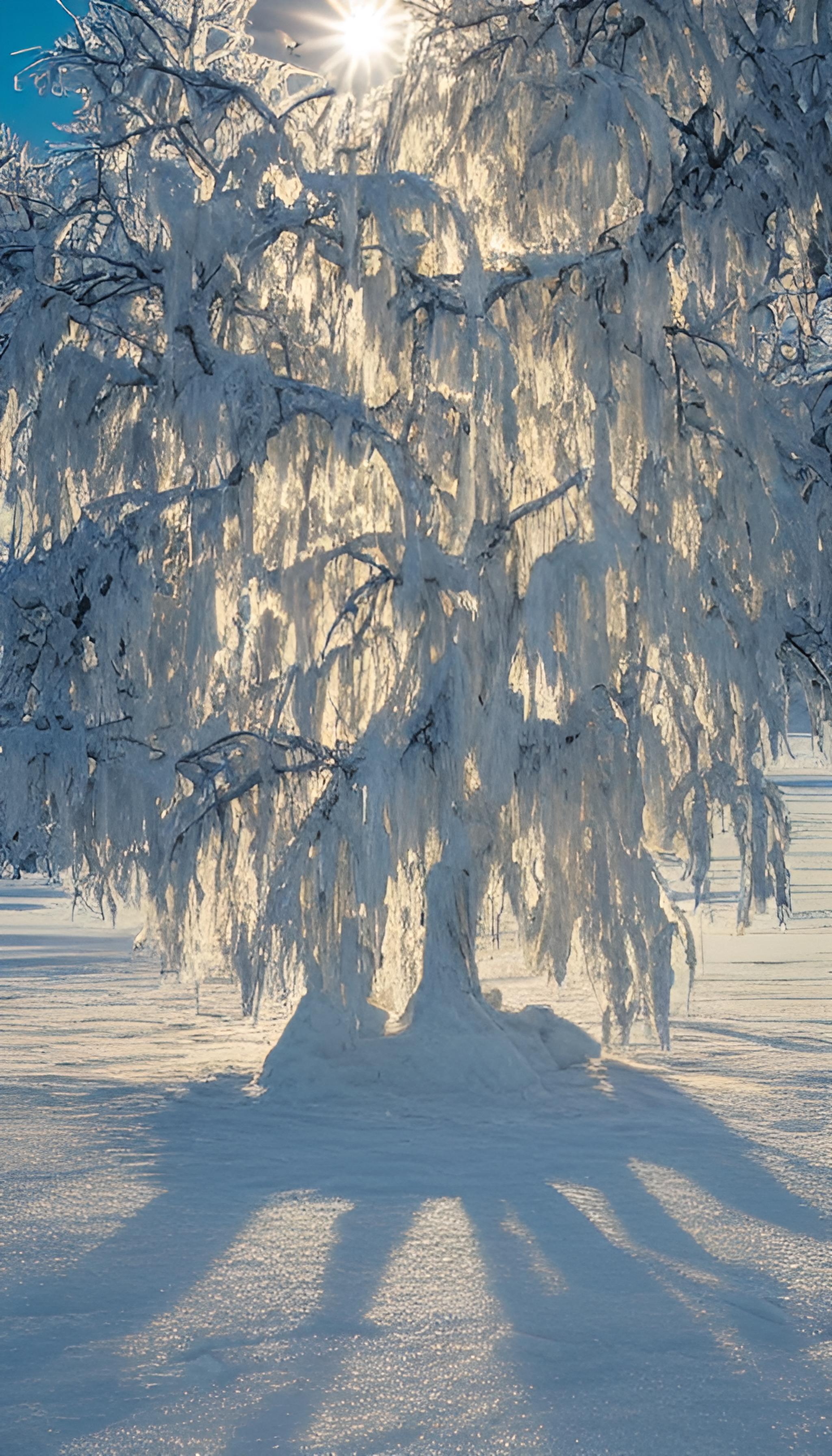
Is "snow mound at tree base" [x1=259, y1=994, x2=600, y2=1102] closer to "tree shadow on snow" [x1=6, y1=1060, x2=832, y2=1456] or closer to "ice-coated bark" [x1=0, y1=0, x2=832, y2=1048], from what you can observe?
"ice-coated bark" [x1=0, y1=0, x2=832, y2=1048]

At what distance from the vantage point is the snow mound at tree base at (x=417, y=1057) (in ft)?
20.5

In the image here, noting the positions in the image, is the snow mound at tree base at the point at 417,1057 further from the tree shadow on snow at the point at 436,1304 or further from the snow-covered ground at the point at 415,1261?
the tree shadow on snow at the point at 436,1304

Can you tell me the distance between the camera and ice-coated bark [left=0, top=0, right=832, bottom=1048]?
627 cm

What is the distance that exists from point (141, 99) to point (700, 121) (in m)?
2.91

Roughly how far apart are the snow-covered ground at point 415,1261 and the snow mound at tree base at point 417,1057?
148mm

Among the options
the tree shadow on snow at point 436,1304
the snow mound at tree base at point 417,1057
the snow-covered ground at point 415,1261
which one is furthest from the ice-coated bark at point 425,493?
the tree shadow on snow at point 436,1304

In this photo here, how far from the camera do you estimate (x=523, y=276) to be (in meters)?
6.52

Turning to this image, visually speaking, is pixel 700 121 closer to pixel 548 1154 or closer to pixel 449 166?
pixel 449 166

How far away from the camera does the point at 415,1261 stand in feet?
13.3

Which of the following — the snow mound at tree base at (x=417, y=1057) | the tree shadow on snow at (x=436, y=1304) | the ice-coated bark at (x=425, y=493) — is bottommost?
the tree shadow on snow at (x=436, y=1304)

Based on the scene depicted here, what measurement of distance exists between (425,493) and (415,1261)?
3.81 metres

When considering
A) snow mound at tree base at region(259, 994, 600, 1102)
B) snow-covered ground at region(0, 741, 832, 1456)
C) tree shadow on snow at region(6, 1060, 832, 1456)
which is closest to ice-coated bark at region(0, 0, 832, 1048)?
snow mound at tree base at region(259, 994, 600, 1102)

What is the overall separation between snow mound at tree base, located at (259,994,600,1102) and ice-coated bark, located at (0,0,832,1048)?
10cm

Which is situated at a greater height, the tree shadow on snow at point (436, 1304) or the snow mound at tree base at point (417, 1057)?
the snow mound at tree base at point (417, 1057)
